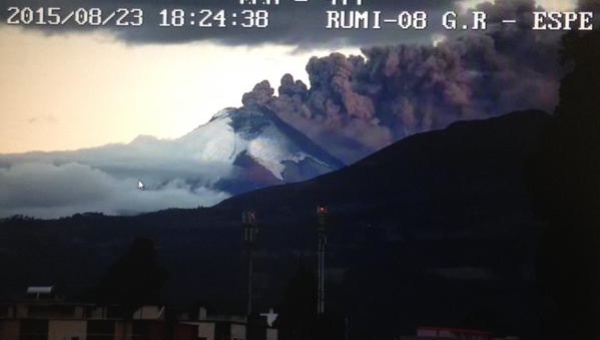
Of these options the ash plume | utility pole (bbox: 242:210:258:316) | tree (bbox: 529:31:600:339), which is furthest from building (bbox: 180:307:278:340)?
tree (bbox: 529:31:600:339)

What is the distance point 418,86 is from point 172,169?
1135 mm

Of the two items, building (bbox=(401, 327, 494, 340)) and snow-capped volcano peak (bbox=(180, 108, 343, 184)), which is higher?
snow-capped volcano peak (bbox=(180, 108, 343, 184))

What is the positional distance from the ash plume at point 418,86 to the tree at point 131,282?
795 mm

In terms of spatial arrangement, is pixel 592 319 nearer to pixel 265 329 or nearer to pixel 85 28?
pixel 265 329

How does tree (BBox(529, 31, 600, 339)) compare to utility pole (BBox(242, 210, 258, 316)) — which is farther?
utility pole (BBox(242, 210, 258, 316))

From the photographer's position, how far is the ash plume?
20.3 ft

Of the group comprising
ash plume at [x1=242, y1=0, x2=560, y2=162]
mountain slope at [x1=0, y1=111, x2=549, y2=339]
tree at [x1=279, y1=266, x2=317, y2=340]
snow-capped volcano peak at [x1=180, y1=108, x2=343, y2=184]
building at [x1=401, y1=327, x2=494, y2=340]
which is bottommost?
building at [x1=401, y1=327, x2=494, y2=340]

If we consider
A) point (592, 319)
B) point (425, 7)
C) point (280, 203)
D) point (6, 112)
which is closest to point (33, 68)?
point (6, 112)

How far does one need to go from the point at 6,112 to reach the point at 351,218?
160 centimetres

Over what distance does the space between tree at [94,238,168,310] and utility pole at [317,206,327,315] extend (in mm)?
672

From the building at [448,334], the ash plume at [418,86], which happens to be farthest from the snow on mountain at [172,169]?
the building at [448,334]

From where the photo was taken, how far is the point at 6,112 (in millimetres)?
6414

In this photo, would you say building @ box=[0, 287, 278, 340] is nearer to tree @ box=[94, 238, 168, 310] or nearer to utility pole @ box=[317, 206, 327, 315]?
tree @ box=[94, 238, 168, 310]

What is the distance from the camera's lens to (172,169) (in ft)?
20.8
